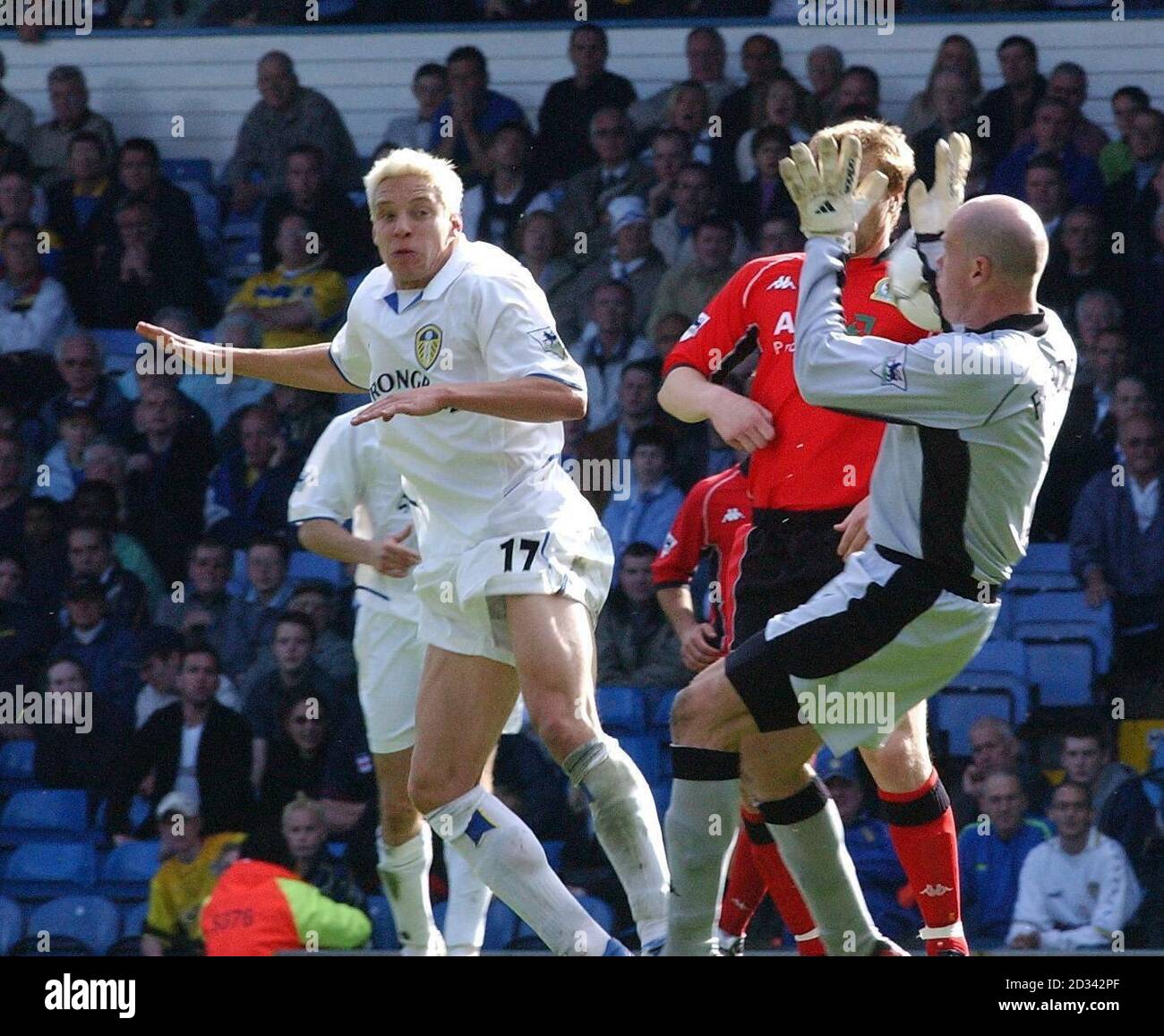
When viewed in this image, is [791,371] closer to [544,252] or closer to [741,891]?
[741,891]

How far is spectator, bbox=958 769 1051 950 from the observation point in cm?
736

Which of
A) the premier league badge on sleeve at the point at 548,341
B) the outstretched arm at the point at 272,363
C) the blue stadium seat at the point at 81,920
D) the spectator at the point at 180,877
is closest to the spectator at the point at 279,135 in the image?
the spectator at the point at 180,877

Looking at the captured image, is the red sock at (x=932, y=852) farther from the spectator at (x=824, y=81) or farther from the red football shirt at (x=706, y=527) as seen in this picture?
the spectator at (x=824, y=81)

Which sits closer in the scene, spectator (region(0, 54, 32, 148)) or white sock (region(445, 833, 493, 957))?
white sock (region(445, 833, 493, 957))

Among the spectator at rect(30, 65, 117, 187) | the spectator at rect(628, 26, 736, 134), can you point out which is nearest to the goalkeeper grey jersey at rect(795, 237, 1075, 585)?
the spectator at rect(628, 26, 736, 134)

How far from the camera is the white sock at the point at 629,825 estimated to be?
4668 mm

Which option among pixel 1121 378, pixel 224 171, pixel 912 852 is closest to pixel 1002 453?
pixel 912 852

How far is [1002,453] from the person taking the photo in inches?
170

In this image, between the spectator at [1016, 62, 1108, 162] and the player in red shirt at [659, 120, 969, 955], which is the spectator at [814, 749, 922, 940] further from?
the spectator at [1016, 62, 1108, 162]

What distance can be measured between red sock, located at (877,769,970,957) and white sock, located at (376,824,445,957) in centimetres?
190

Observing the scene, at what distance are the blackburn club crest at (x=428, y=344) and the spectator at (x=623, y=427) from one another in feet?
12.2

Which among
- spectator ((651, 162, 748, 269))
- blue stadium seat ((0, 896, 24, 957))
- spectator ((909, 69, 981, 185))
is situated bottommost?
blue stadium seat ((0, 896, 24, 957))
